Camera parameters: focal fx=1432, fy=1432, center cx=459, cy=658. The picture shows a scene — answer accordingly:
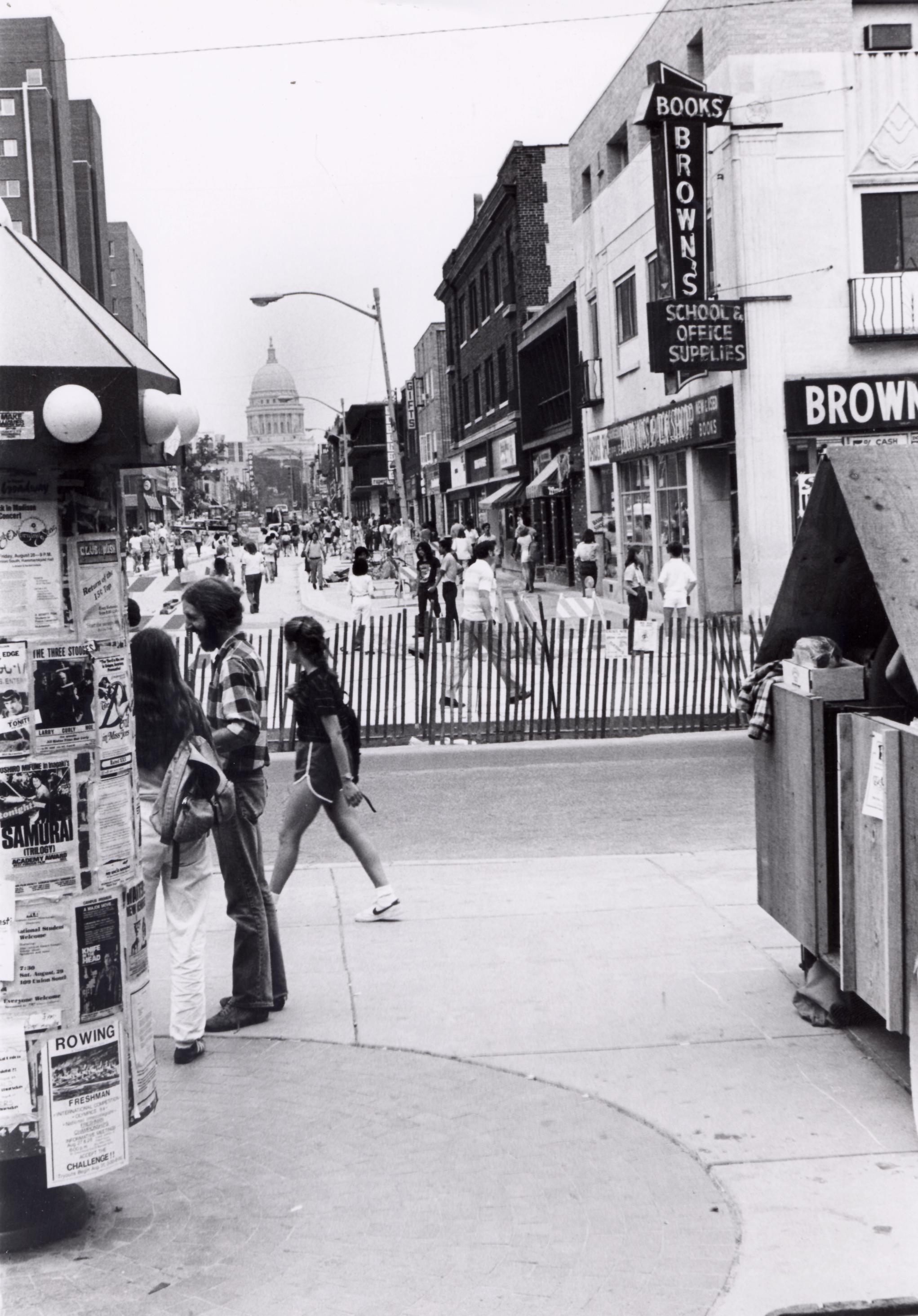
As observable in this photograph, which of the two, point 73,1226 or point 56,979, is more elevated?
point 56,979

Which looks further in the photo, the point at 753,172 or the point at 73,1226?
the point at 753,172

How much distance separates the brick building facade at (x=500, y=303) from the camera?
4547cm

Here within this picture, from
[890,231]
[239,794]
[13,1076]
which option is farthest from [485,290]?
[13,1076]

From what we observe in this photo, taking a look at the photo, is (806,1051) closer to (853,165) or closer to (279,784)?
(279,784)

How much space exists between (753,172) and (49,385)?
783 inches

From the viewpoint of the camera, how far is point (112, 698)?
4242 mm

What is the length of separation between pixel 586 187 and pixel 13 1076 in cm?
3214

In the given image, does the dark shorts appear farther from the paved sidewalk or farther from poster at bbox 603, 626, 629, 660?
poster at bbox 603, 626, 629, 660

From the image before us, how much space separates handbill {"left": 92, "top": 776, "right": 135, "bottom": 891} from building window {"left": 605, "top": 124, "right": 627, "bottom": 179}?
28176 millimetres

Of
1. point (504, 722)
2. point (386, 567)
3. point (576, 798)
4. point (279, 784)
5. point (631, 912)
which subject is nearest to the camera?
point (631, 912)

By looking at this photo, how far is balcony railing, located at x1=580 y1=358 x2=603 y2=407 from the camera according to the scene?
107 feet

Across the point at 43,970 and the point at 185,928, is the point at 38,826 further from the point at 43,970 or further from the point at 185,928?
the point at 185,928

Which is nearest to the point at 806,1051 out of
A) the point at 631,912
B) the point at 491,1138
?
the point at 491,1138

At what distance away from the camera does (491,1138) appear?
477 cm
